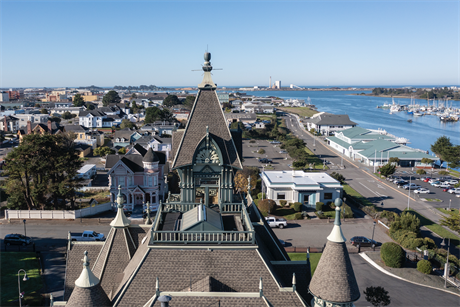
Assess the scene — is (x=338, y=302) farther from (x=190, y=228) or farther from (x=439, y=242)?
(x=439, y=242)

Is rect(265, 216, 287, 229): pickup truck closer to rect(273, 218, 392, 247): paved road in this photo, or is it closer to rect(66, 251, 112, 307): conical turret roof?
rect(273, 218, 392, 247): paved road

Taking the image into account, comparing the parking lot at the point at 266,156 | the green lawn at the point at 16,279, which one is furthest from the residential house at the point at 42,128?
the green lawn at the point at 16,279

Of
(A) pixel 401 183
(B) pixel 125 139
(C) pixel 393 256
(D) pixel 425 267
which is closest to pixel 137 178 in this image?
(C) pixel 393 256

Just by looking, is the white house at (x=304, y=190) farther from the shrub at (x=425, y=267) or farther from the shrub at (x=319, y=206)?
the shrub at (x=425, y=267)

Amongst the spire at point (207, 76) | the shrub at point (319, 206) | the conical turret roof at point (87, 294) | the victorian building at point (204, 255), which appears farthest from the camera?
the shrub at point (319, 206)

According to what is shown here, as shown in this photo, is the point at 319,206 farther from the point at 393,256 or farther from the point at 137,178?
the point at 137,178

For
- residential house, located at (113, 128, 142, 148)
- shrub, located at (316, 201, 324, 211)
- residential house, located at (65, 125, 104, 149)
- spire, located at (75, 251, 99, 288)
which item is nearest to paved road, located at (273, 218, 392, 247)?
shrub, located at (316, 201, 324, 211)
